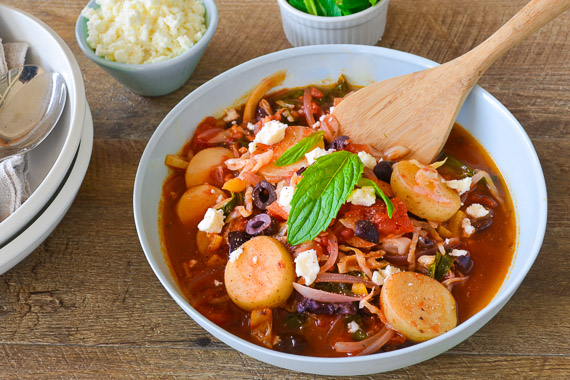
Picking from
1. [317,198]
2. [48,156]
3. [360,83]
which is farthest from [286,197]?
[48,156]

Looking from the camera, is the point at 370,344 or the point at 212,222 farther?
the point at 212,222

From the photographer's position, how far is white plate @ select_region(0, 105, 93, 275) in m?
2.62

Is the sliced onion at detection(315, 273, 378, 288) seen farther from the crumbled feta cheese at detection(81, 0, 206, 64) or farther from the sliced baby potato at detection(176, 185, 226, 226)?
the crumbled feta cheese at detection(81, 0, 206, 64)

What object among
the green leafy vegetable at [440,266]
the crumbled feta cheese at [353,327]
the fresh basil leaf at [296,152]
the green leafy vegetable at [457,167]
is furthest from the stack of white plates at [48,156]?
the green leafy vegetable at [457,167]

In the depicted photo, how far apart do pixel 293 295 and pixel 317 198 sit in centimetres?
46

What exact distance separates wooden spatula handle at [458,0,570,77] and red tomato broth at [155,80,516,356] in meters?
0.43

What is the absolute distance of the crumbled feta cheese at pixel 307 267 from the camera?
251cm

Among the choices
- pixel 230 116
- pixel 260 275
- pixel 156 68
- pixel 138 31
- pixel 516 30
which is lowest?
pixel 260 275

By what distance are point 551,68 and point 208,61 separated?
222cm

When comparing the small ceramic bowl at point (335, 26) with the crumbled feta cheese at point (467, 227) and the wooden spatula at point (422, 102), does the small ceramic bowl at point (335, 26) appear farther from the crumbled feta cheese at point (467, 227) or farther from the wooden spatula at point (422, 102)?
the crumbled feta cheese at point (467, 227)

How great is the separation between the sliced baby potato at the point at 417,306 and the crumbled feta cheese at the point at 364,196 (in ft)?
1.16

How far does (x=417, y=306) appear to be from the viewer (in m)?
2.42

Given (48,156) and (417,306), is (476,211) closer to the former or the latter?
(417,306)

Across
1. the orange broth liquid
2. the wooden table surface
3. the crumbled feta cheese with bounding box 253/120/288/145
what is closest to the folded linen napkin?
the wooden table surface
